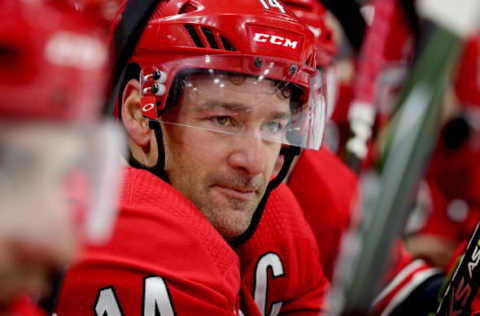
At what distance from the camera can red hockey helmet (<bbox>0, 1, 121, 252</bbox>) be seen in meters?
0.42

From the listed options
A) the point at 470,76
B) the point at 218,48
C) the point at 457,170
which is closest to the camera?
the point at 218,48

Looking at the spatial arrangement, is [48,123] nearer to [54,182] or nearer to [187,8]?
[54,182]

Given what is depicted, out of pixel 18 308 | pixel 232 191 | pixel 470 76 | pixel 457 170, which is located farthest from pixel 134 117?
pixel 470 76

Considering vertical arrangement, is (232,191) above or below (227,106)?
below

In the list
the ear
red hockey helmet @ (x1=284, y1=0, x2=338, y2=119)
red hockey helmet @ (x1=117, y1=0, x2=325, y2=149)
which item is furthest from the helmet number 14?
red hockey helmet @ (x1=284, y1=0, x2=338, y2=119)

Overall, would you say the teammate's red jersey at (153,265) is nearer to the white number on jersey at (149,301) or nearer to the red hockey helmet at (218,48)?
the white number on jersey at (149,301)

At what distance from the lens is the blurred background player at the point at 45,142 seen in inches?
16.6

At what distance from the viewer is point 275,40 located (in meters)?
0.93

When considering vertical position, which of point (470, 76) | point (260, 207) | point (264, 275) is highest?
point (470, 76)

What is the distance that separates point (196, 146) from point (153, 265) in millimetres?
196

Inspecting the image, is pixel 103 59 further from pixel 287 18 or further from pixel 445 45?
pixel 287 18

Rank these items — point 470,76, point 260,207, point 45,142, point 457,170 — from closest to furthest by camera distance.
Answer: point 45,142 → point 260,207 → point 457,170 → point 470,76

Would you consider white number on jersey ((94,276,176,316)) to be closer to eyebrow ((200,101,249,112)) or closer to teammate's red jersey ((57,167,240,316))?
teammate's red jersey ((57,167,240,316))

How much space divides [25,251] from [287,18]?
63cm
